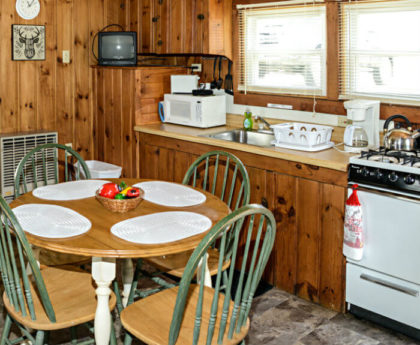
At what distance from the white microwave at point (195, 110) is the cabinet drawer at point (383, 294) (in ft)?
5.27

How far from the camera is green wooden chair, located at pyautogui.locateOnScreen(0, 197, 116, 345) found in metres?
1.99

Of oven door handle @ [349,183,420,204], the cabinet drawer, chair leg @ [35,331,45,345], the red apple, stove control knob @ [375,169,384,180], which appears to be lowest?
the cabinet drawer

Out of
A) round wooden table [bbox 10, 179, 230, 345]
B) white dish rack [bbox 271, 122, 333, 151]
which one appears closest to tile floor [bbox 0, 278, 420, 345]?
round wooden table [bbox 10, 179, 230, 345]

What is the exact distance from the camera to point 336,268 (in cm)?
304

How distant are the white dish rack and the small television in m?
1.52

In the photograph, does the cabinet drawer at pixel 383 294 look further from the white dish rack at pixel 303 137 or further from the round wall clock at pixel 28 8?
the round wall clock at pixel 28 8

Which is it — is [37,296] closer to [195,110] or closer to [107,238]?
[107,238]

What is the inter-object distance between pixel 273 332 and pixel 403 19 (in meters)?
1.91

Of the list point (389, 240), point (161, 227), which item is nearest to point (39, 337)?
point (161, 227)

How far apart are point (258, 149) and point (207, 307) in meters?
1.33

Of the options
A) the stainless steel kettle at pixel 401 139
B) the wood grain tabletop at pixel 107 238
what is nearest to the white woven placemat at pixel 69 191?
the wood grain tabletop at pixel 107 238

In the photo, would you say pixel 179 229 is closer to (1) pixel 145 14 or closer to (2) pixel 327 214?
Answer: (2) pixel 327 214

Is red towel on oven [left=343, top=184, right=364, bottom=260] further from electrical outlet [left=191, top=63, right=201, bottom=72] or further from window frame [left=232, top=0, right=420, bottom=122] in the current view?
electrical outlet [left=191, top=63, right=201, bottom=72]

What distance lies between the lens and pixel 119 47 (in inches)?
171
